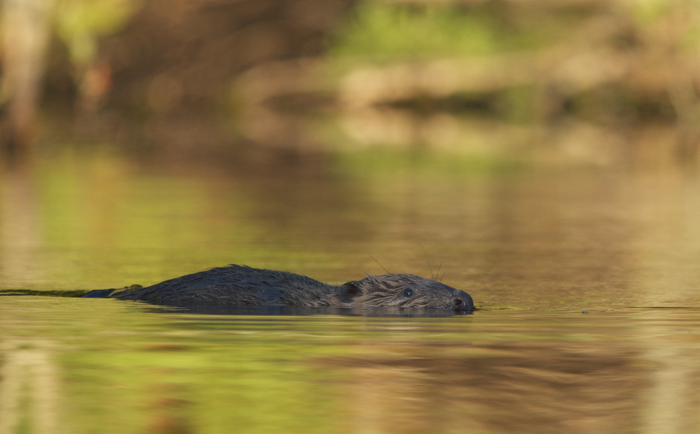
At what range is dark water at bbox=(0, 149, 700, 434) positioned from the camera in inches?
211

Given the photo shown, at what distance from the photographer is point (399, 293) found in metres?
8.73

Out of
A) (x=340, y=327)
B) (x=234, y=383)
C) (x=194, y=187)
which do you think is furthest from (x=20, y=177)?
(x=234, y=383)

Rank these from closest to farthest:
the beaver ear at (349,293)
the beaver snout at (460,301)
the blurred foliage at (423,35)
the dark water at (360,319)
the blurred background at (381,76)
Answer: the dark water at (360,319) < the beaver snout at (460,301) < the beaver ear at (349,293) < the blurred background at (381,76) < the blurred foliage at (423,35)

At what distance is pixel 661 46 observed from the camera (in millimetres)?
34812

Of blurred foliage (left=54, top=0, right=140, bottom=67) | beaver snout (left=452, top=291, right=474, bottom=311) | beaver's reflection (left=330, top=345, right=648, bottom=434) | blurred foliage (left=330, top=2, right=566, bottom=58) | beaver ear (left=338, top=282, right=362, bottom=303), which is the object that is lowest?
beaver's reflection (left=330, top=345, right=648, bottom=434)

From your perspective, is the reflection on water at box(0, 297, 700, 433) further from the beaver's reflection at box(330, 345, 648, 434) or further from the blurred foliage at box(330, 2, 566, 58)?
the blurred foliage at box(330, 2, 566, 58)

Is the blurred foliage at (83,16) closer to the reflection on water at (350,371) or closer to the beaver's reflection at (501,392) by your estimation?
the reflection on water at (350,371)

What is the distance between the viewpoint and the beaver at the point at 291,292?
862 centimetres

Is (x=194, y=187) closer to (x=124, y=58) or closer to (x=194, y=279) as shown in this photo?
(x=194, y=279)

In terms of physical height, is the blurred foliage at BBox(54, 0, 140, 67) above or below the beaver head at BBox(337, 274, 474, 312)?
above

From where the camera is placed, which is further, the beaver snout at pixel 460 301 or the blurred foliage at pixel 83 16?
the blurred foliage at pixel 83 16

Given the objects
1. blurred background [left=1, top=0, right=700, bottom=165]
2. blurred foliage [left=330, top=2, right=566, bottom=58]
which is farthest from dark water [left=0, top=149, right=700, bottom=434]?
blurred foliage [left=330, top=2, right=566, bottom=58]

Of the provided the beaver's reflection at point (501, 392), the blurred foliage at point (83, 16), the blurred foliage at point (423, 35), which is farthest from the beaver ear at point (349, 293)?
the blurred foliage at point (423, 35)

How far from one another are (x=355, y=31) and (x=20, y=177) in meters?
26.8
